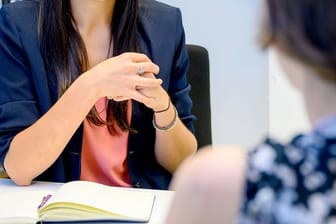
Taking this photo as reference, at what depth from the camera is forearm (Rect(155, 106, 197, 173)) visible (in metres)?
1.36

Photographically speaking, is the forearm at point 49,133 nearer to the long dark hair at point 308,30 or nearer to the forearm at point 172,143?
the forearm at point 172,143

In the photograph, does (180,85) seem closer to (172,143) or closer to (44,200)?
(172,143)

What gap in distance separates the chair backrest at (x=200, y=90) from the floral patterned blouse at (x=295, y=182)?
1.15 meters

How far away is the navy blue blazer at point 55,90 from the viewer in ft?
4.30

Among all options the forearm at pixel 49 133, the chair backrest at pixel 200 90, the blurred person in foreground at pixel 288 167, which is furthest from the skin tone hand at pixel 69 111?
the blurred person in foreground at pixel 288 167

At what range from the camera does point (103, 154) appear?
1.35m

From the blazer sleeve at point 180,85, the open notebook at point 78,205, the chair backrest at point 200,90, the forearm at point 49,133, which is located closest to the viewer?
the open notebook at point 78,205

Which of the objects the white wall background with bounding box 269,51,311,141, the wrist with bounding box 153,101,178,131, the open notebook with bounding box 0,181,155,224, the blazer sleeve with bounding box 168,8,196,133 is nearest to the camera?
the open notebook with bounding box 0,181,155,224

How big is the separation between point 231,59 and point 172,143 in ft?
3.21

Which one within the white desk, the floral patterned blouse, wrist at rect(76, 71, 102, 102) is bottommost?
the white desk

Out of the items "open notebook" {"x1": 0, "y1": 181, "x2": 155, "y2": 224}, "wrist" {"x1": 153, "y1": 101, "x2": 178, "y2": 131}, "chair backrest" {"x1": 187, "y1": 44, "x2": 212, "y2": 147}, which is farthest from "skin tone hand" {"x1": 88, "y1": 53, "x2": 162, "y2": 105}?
"chair backrest" {"x1": 187, "y1": 44, "x2": 212, "y2": 147}

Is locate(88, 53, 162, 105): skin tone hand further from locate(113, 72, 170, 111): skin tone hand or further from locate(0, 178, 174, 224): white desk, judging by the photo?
locate(0, 178, 174, 224): white desk

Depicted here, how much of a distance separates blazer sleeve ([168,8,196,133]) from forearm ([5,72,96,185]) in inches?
10.6

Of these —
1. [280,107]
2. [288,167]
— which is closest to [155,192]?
[288,167]
